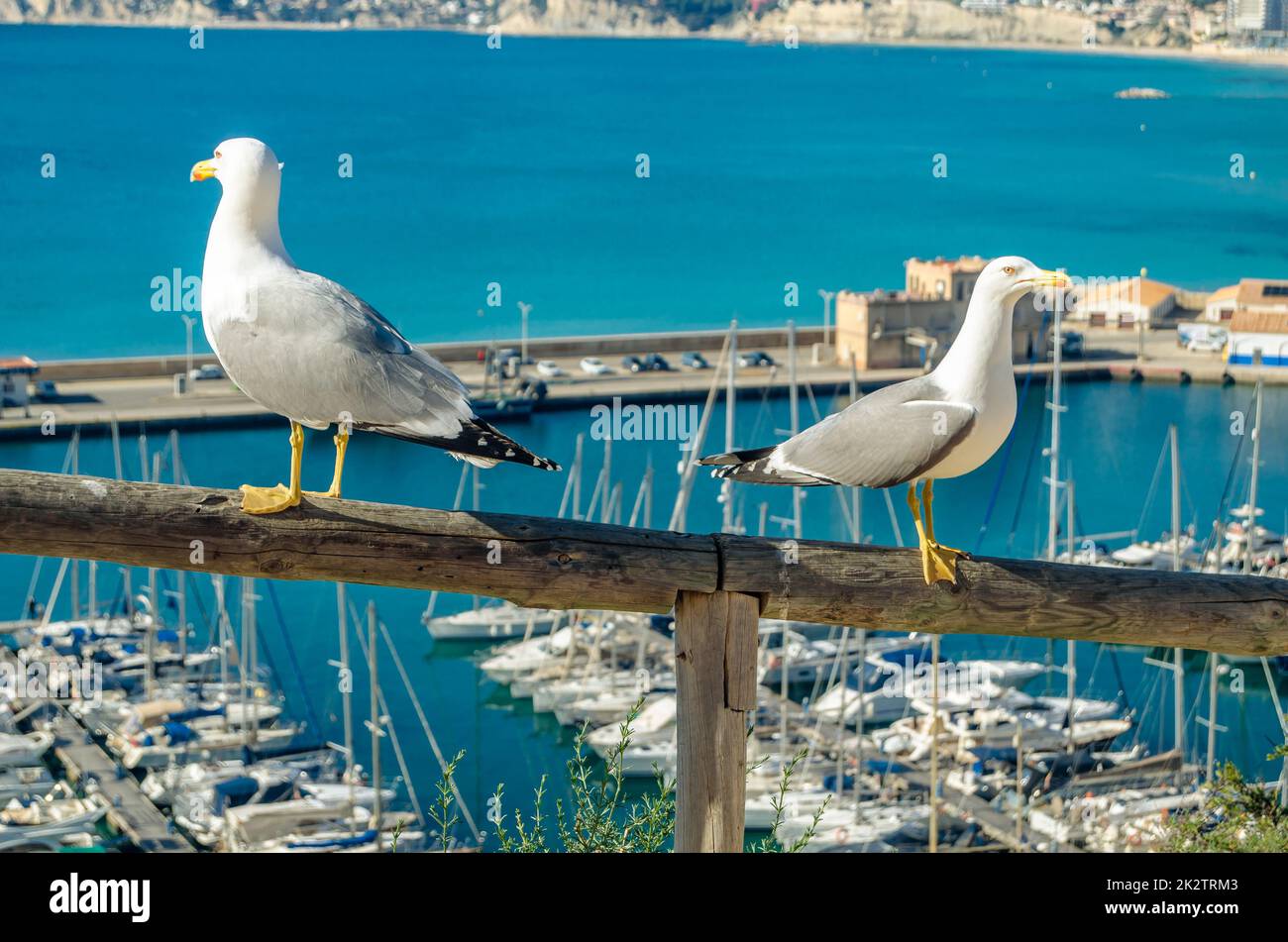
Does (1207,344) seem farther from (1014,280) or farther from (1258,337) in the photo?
(1014,280)

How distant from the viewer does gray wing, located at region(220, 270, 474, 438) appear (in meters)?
2.57

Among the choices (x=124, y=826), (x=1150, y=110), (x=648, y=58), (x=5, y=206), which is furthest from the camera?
(x=648, y=58)

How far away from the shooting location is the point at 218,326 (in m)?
2.62

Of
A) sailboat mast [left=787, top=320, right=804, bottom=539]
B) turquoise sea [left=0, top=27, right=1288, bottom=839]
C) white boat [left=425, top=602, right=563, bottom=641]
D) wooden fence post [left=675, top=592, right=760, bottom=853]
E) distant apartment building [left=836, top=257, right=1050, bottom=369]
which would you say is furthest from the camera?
distant apartment building [left=836, top=257, right=1050, bottom=369]

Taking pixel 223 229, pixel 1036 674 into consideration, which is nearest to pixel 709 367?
pixel 1036 674

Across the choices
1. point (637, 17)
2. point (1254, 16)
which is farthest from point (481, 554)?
point (637, 17)

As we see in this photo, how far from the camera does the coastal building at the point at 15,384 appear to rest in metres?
28.5

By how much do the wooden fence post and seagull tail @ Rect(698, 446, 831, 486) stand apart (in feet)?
1.35

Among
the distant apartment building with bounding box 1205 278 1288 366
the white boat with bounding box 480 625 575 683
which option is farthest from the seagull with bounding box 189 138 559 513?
the distant apartment building with bounding box 1205 278 1288 366

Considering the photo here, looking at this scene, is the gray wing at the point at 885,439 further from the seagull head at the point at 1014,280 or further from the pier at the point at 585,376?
the pier at the point at 585,376

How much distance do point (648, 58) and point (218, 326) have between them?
11450cm

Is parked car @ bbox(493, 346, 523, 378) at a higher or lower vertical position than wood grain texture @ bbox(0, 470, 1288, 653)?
lower

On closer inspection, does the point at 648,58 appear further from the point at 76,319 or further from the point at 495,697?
the point at 495,697

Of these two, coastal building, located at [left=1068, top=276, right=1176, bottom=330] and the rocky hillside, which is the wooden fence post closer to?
coastal building, located at [left=1068, top=276, right=1176, bottom=330]
